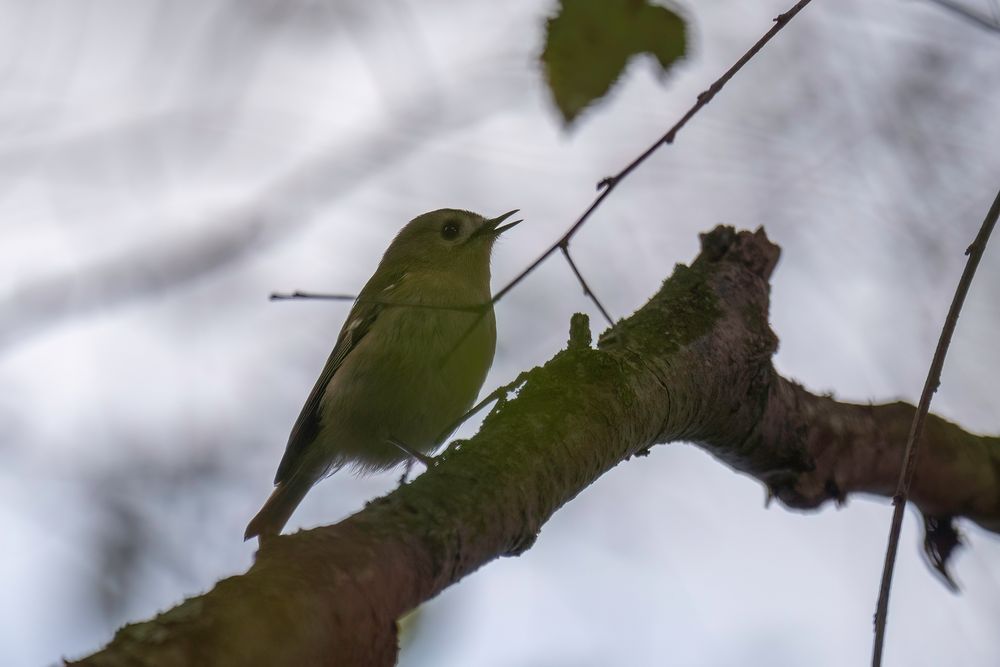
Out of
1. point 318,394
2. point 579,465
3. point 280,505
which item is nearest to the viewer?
point 579,465

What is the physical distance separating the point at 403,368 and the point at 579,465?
5.34 ft

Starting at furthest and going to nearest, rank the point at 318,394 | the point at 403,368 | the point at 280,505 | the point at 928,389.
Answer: the point at 280,505 < the point at 318,394 < the point at 403,368 < the point at 928,389

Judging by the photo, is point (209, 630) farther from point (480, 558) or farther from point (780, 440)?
point (780, 440)

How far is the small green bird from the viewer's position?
10.8ft

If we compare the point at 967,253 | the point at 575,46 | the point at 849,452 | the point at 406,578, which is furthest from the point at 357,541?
the point at 849,452

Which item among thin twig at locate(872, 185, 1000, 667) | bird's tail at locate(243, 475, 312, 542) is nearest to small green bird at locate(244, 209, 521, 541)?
bird's tail at locate(243, 475, 312, 542)

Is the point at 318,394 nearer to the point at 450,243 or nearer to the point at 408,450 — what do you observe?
the point at 408,450

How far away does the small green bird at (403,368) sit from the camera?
3.29m

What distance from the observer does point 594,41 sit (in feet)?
5.34

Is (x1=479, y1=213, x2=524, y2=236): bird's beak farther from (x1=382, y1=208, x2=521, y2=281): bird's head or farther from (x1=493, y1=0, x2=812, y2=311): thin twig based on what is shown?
(x1=493, y1=0, x2=812, y2=311): thin twig

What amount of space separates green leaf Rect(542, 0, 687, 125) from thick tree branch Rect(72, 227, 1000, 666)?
0.61 m

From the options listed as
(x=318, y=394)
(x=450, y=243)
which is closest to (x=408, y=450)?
(x=318, y=394)

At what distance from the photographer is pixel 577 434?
179 cm

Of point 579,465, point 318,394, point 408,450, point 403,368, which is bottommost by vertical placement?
point 579,465
